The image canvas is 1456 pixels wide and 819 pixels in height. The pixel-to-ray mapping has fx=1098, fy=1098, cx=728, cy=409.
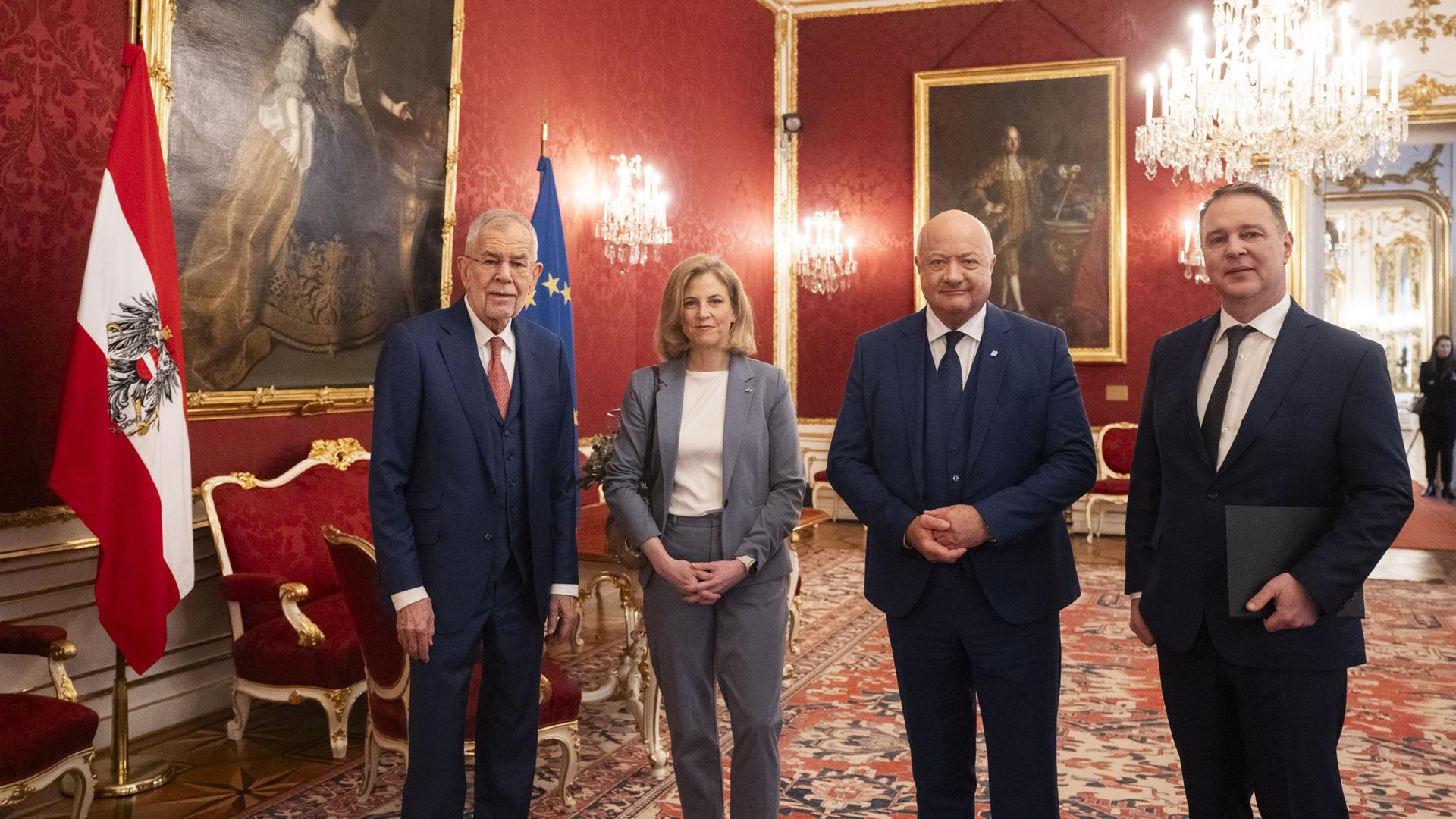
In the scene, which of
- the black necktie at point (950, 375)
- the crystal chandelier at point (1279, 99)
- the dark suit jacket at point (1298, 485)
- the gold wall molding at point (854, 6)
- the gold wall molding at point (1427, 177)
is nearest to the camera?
the dark suit jacket at point (1298, 485)

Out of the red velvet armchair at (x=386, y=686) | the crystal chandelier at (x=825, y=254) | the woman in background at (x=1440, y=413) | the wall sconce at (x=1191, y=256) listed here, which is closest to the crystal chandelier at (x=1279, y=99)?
the wall sconce at (x=1191, y=256)

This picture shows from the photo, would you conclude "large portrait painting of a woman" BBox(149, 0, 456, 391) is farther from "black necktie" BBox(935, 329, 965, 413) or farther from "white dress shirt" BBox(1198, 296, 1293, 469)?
"white dress shirt" BBox(1198, 296, 1293, 469)

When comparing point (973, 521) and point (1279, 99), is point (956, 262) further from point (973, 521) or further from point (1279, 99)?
point (1279, 99)

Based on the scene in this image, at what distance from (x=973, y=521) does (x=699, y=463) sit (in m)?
0.67

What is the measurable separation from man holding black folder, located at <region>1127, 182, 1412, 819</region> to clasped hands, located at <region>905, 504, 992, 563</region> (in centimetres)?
36

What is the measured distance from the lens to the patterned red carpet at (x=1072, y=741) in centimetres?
333

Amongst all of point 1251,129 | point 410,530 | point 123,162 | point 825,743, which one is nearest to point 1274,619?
point 410,530

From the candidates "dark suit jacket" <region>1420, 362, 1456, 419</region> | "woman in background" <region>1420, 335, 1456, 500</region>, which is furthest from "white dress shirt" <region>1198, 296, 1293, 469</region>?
"dark suit jacket" <region>1420, 362, 1456, 419</region>

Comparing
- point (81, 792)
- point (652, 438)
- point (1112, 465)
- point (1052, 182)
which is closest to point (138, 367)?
point (81, 792)

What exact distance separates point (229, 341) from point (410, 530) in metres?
2.23

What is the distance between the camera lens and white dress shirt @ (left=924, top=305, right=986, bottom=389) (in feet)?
7.75

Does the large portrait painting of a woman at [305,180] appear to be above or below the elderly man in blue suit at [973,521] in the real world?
above

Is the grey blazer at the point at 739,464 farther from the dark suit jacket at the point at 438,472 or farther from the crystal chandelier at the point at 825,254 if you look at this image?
the crystal chandelier at the point at 825,254

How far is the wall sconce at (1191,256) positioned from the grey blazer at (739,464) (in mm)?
6738
